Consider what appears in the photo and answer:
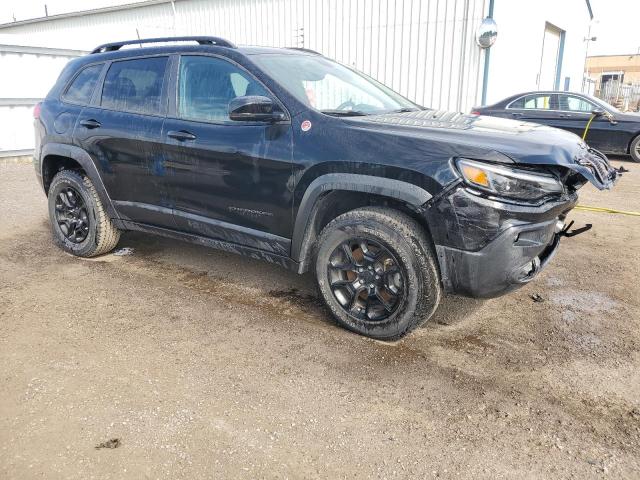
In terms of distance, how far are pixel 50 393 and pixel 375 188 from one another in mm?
2107

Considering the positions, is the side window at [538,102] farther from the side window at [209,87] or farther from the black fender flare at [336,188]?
the black fender flare at [336,188]

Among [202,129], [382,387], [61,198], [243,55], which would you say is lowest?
[382,387]

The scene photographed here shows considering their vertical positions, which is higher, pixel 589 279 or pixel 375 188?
pixel 375 188

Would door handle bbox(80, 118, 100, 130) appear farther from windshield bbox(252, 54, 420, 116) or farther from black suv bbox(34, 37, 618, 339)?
windshield bbox(252, 54, 420, 116)

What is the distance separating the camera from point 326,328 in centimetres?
345

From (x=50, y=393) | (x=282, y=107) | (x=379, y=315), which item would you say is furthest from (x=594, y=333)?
(x=50, y=393)

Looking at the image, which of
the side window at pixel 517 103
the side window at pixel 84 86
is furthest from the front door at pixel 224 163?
the side window at pixel 517 103

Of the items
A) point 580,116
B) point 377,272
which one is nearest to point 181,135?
point 377,272

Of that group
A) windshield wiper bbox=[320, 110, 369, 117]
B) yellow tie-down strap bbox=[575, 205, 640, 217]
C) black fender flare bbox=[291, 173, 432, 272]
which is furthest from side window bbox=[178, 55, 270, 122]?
yellow tie-down strap bbox=[575, 205, 640, 217]

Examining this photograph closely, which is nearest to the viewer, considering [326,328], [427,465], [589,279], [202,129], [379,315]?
[427,465]

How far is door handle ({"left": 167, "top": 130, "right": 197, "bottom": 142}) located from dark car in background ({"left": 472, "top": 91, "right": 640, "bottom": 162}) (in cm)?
846

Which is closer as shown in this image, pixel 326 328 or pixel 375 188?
pixel 375 188

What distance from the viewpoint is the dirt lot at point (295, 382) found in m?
2.24

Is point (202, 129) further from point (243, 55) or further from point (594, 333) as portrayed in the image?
point (594, 333)
